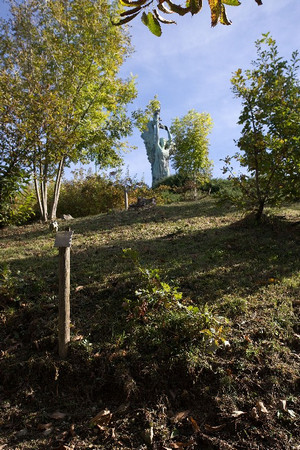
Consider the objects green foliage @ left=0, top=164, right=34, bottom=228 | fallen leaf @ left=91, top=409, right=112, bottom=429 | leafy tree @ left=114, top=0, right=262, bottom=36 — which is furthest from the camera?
green foliage @ left=0, top=164, right=34, bottom=228

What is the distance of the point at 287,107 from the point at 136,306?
5.06m

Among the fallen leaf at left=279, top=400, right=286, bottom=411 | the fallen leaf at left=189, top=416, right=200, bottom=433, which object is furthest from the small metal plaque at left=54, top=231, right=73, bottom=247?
the fallen leaf at left=279, top=400, right=286, bottom=411

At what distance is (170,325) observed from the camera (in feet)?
10.3

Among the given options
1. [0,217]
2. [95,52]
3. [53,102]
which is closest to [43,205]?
[53,102]

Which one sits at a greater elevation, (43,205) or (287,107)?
(287,107)

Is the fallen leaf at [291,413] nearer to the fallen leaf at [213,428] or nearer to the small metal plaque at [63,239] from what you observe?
the fallen leaf at [213,428]

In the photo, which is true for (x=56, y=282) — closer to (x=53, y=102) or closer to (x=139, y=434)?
(x=139, y=434)

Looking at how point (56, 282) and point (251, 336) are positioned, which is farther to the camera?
point (56, 282)

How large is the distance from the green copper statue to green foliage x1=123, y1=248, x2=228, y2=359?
28.4 meters

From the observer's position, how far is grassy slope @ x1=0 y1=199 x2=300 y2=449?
2354mm

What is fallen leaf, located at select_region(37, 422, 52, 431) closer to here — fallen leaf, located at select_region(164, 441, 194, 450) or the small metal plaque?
fallen leaf, located at select_region(164, 441, 194, 450)

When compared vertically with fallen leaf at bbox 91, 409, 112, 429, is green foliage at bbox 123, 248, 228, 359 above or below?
above

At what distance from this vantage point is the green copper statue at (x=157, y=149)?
104ft

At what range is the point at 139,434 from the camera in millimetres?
2340
